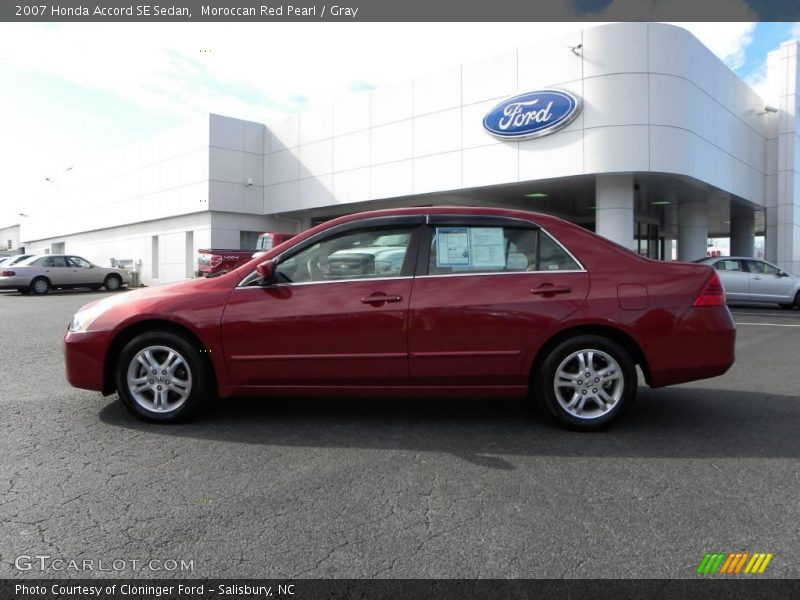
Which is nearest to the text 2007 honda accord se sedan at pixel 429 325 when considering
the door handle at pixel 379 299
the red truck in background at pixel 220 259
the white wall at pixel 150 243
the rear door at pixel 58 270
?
the door handle at pixel 379 299

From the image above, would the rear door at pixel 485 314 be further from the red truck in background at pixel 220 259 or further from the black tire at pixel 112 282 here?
the black tire at pixel 112 282

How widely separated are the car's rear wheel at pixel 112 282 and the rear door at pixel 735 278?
22805 mm

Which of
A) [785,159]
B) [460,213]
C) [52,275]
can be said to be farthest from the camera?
[785,159]

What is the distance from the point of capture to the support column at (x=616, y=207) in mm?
17828

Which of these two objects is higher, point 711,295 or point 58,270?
point 58,270

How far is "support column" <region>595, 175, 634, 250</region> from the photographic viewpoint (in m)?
17.8

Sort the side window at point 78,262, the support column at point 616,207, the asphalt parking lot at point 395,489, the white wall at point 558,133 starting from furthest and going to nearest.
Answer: the side window at point 78,262
the support column at point 616,207
the white wall at point 558,133
the asphalt parking lot at point 395,489

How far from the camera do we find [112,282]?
24250 mm

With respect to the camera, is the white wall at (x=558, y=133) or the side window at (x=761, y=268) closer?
the side window at (x=761, y=268)

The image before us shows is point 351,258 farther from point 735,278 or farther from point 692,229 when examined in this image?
point 692,229

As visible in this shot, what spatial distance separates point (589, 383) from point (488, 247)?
1.25m

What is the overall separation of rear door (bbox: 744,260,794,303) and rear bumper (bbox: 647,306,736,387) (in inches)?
530

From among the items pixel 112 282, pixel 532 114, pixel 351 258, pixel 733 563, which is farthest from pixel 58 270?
pixel 733 563

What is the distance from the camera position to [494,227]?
4359mm
